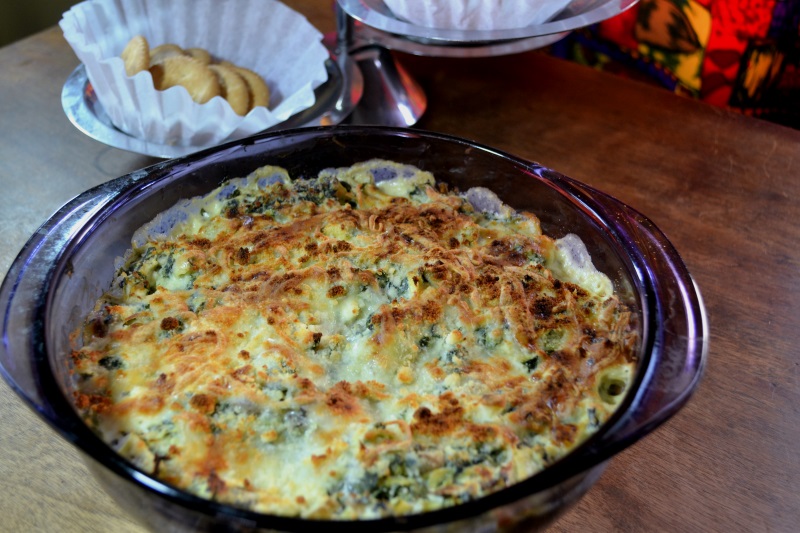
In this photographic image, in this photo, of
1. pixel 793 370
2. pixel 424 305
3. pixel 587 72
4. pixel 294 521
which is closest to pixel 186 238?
pixel 424 305

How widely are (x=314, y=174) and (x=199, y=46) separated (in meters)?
0.71

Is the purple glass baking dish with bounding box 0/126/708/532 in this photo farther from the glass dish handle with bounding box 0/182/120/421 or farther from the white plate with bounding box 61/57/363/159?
the white plate with bounding box 61/57/363/159

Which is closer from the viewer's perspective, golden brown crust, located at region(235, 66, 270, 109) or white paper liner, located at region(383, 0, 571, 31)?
white paper liner, located at region(383, 0, 571, 31)

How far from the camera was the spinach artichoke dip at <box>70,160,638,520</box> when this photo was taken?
0.75 meters

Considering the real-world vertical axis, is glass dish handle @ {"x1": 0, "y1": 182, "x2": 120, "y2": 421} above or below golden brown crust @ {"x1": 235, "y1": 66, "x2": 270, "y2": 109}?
above

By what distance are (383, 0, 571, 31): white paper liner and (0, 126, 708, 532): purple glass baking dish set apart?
387 millimetres

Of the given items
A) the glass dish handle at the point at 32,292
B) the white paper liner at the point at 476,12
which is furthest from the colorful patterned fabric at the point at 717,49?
the glass dish handle at the point at 32,292

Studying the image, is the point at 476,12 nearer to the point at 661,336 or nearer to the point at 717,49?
the point at 661,336

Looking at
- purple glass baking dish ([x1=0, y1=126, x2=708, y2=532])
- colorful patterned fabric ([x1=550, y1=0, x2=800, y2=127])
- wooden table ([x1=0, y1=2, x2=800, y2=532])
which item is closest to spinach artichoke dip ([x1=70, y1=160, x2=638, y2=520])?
purple glass baking dish ([x1=0, y1=126, x2=708, y2=532])

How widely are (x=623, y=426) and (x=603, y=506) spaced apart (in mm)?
257

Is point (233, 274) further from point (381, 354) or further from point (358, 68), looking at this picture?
point (358, 68)

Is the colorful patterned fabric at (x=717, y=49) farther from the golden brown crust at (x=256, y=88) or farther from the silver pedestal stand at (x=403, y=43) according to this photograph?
the golden brown crust at (x=256, y=88)

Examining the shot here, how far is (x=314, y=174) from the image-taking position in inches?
47.2

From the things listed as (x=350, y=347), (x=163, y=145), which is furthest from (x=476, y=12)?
(x=350, y=347)
